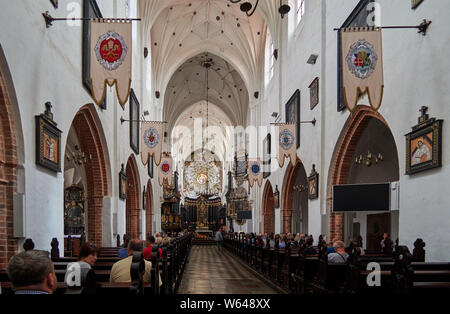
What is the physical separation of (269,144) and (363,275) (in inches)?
692

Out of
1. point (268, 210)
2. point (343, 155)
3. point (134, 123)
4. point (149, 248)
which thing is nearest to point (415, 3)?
point (343, 155)

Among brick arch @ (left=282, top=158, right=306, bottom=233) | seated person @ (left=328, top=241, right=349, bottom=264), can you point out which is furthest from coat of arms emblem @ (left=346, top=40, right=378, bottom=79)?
brick arch @ (left=282, top=158, right=306, bottom=233)

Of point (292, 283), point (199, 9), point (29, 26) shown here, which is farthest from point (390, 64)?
point (199, 9)

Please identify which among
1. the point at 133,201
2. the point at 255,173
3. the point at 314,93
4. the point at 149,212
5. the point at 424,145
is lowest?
the point at 149,212

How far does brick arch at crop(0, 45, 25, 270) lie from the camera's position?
628 centimetres

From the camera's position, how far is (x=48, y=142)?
7.80 metres

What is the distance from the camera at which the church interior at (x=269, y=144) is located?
21.0 feet

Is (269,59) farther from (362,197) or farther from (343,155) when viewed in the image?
(362,197)

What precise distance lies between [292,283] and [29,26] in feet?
22.6

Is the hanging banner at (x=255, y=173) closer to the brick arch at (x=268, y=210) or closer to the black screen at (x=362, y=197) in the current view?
the brick arch at (x=268, y=210)

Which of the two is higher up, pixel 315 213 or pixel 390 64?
pixel 390 64

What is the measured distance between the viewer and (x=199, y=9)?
79.8ft

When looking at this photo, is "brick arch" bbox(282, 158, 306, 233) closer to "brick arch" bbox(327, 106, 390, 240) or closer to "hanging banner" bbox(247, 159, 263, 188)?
"hanging banner" bbox(247, 159, 263, 188)
